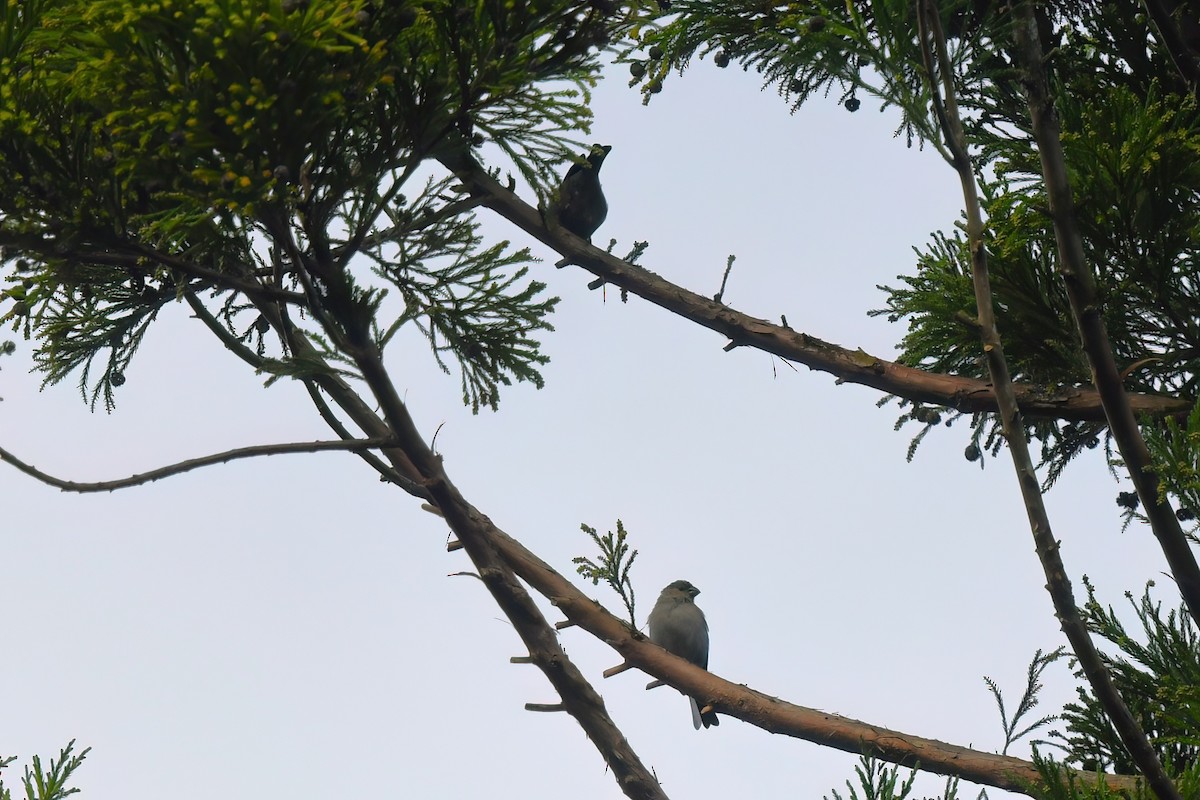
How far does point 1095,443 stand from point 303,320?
12.6ft

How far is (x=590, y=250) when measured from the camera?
19.7 feet

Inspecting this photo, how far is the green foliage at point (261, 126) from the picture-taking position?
328 centimetres

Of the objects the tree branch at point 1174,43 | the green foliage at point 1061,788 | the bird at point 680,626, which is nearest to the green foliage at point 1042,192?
the tree branch at point 1174,43

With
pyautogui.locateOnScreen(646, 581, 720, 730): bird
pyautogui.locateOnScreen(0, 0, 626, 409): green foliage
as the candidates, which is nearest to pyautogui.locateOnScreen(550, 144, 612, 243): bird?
pyautogui.locateOnScreen(0, 0, 626, 409): green foliage

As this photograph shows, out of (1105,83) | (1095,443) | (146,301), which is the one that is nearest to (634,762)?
(146,301)

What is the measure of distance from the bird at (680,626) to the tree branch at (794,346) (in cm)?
346

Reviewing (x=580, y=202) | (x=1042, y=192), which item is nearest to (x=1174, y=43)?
(x=1042, y=192)

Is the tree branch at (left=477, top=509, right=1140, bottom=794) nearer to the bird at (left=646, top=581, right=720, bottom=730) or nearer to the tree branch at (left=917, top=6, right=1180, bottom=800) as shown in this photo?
the tree branch at (left=917, top=6, right=1180, bottom=800)

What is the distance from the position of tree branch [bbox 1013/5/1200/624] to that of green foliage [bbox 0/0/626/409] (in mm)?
1381

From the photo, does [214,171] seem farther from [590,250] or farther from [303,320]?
[590,250]

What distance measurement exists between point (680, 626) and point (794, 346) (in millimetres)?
3618

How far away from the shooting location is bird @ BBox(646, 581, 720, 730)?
8.65 metres

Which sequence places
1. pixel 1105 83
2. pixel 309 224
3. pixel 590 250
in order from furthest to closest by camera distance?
Answer: pixel 590 250 < pixel 1105 83 < pixel 309 224

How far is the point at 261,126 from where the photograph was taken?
11.0ft
